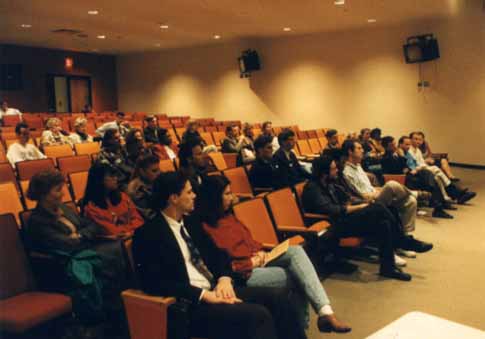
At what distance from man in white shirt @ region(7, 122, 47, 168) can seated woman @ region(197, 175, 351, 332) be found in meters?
4.39

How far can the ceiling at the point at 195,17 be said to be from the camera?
886cm

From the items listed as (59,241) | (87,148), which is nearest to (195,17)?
(87,148)

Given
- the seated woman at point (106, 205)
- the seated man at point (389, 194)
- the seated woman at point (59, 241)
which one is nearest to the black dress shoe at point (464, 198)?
the seated man at point (389, 194)

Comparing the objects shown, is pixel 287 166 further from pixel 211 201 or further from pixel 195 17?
pixel 195 17

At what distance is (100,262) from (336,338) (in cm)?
145

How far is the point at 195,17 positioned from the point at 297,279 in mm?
8421

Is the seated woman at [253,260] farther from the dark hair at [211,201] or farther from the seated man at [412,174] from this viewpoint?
the seated man at [412,174]

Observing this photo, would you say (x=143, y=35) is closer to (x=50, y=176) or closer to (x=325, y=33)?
(x=325, y=33)

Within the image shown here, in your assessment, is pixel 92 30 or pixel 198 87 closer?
pixel 92 30

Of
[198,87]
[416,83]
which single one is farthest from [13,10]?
[416,83]

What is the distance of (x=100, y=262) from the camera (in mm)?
2777

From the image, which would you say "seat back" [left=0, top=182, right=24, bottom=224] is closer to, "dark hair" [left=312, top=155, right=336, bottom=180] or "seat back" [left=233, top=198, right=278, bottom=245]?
"seat back" [left=233, top=198, right=278, bottom=245]

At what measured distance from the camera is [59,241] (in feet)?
9.09

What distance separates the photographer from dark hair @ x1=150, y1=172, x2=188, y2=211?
2354 millimetres
